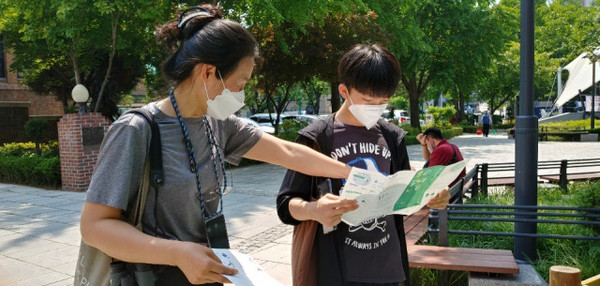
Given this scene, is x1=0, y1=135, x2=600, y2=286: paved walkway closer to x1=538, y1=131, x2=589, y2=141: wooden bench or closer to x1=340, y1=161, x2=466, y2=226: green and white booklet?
x1=340, y1=161, x2=466, y2=226: green and white booklet

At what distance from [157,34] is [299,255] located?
112 centimetres

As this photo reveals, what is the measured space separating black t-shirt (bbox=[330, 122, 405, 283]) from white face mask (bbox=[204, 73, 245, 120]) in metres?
0.63

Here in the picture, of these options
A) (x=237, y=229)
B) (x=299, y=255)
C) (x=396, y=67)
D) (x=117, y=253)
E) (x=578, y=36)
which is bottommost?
(x=237, y=229)

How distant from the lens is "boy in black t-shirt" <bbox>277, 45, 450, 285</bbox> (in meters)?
2.13

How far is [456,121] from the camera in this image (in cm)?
3988

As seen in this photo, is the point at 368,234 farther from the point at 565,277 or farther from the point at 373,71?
the point at 565,277

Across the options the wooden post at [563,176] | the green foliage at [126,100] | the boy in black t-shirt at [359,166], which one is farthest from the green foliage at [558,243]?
the green foliage at [126,100]

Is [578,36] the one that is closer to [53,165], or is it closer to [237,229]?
[237,229]

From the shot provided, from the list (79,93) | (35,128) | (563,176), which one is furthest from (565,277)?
(35,128)

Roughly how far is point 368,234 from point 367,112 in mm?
550

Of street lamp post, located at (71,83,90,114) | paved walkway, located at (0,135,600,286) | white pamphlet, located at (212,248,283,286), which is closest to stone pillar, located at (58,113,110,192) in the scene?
paved walkway, located at (0,135,600,286)

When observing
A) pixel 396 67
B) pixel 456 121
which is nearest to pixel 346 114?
pixel 396 67

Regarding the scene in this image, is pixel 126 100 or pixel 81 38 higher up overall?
pixel 81 38

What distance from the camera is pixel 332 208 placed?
183 cm
